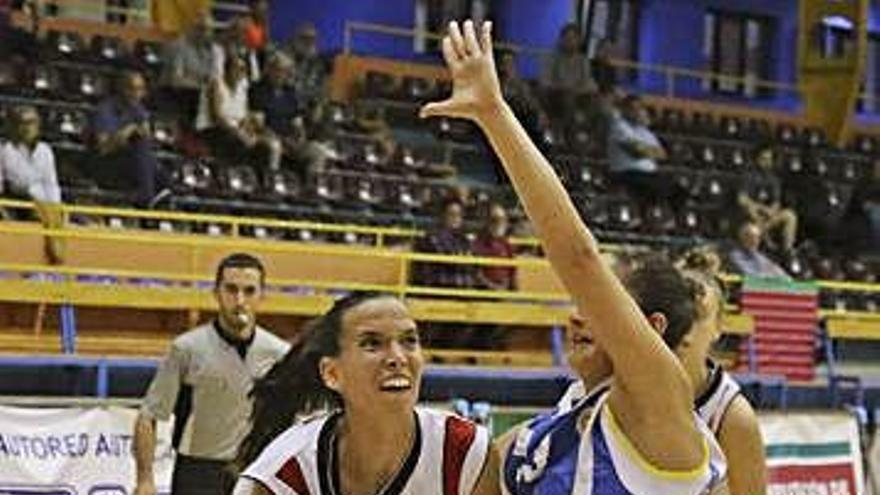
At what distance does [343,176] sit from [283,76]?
3.52 feet

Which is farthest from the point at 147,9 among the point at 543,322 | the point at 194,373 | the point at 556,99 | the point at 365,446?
the point at 365,446

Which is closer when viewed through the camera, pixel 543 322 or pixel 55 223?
pixel 55 223

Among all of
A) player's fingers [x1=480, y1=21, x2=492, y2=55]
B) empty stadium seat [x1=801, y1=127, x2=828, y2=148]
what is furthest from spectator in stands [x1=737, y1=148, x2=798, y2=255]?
player's fingers [x1=480, y1=21, x2=492, y2=55]

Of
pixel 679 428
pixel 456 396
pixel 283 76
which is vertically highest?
pixel 283 76

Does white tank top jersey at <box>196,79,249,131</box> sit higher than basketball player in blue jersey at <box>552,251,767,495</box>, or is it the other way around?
white tank top jersey at <box>196,79,249,131</box>

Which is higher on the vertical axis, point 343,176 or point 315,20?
point 315,20

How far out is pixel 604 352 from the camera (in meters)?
3.00

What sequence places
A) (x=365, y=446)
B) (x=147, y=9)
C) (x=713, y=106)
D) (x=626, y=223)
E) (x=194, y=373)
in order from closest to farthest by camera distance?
(x=365, y=446) < (x=194, y=373) < (x=626, y=223) < (x=147, y=9) < (x=713, y=106)

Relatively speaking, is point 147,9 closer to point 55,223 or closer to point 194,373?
point 55,223

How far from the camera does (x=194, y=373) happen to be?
6.70m

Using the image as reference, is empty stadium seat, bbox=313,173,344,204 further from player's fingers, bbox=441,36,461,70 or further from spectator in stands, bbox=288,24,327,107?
player's fingers, bbox=441,36,461,70

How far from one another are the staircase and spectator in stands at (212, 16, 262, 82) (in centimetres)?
462

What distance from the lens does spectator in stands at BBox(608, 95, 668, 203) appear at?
746 inches

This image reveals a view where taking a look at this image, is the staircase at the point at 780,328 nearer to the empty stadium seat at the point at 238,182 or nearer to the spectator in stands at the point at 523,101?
the empty stadium seat at the point at 238,182
